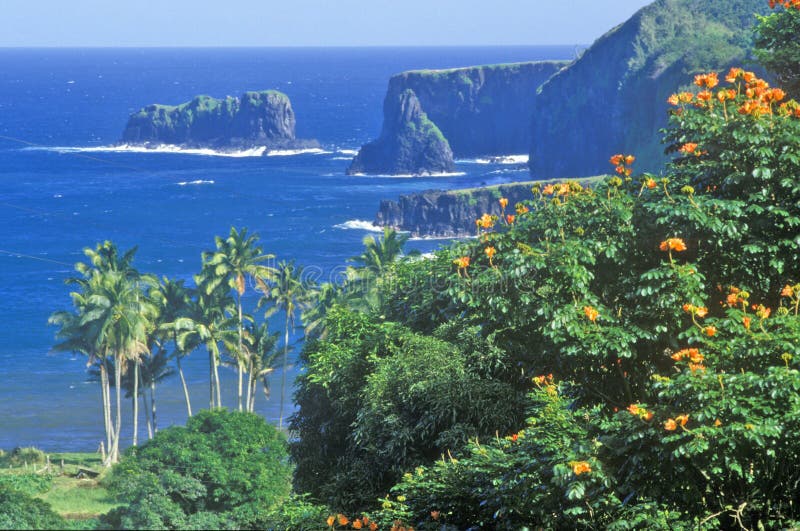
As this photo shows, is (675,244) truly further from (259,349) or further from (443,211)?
(443,211)

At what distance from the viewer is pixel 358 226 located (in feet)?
562

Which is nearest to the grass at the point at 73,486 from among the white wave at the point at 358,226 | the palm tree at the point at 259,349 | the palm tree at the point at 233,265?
the palm tree at the point at 233,265

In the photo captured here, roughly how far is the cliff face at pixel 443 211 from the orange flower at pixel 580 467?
5996 inches

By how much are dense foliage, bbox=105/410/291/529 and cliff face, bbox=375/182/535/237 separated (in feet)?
381

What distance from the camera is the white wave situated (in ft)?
555

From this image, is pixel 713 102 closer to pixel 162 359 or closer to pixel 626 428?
pixel 626 428

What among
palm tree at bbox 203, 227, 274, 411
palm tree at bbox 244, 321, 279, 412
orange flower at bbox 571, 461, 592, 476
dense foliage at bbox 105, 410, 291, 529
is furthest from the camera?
palm tree at bbox 244, 321, 279, 412

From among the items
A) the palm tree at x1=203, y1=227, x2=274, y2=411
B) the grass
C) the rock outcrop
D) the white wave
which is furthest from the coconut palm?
the rock outcrop

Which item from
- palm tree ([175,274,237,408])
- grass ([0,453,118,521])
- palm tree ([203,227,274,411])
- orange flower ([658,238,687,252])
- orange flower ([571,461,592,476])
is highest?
orange flower ([658,238,687,252])

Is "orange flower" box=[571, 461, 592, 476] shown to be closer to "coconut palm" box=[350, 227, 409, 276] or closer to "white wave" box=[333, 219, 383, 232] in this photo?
"coconut palm" box=[350, 227, 409, 276]

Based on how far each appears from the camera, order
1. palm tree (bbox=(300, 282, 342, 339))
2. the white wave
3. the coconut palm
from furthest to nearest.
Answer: the white wave → palm tree (bbox=(300, 282, 342, 339)) → the coconut palm

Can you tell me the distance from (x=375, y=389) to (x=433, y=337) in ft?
9.91

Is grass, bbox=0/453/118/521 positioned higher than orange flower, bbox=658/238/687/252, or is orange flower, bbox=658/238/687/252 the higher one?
orange flower, bbox=658/238/687/252

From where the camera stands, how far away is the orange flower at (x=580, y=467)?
50.1 feet
